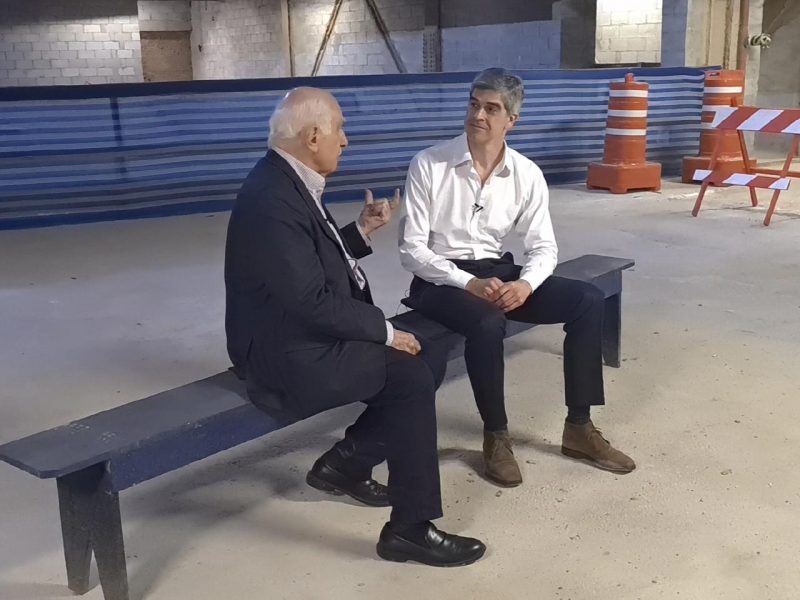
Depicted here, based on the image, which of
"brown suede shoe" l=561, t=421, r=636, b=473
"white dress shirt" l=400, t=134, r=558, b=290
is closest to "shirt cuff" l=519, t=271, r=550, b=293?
"white dress shirt" l=400, t=134, r=558, b=290

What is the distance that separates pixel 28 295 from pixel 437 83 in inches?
175

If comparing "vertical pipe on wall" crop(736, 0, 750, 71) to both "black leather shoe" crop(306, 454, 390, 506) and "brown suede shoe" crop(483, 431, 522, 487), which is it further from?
"black leather shoe" crop(306, 454, 390, 506)

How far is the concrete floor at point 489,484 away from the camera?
2.26 meters

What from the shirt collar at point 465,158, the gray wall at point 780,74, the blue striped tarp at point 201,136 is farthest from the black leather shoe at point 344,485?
the gray wall at point 780,74

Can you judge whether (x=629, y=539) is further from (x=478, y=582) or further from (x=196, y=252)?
(x=196, y=252)

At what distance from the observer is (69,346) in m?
4.05

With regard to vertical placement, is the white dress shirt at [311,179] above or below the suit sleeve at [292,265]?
above

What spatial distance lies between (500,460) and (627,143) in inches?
232

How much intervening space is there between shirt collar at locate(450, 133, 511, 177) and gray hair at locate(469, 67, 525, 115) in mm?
167

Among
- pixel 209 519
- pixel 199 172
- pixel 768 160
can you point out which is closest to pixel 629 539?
pixel 209 519

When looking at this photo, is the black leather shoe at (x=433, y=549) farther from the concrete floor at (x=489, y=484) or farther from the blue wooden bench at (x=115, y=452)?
the blue wooden bench at (x=115, y=452)

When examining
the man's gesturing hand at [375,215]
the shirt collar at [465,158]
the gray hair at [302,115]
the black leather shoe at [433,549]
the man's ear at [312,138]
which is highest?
the gray hair at [302,115]

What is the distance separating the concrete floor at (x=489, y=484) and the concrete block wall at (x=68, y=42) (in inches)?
523

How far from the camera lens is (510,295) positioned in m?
2.86
